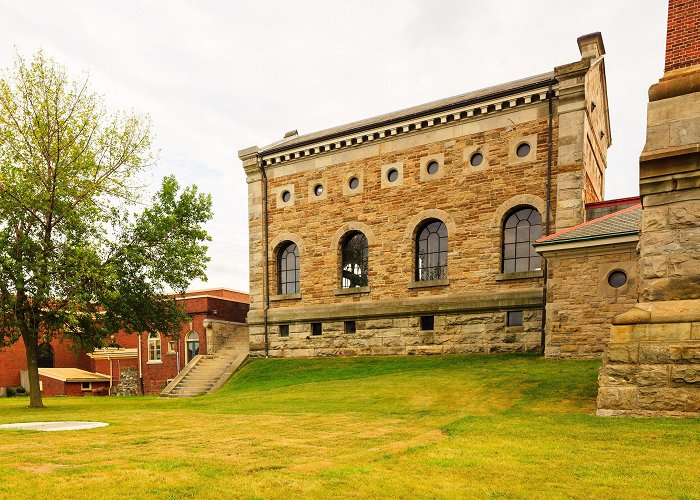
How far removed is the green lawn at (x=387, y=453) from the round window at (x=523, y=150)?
952cm

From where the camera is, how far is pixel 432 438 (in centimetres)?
778

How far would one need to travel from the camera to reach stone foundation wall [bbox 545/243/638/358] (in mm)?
15375

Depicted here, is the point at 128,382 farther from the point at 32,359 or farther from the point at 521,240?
the point at 521,240

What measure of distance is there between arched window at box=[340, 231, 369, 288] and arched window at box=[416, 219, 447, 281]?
2618 millimetres

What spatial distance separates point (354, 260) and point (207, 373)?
9.24 metres

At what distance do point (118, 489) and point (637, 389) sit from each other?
8280mm

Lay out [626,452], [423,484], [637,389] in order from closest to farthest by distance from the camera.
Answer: [423,484] → [626,452] → [637,389]

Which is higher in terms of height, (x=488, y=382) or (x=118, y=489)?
(x=118, y=489)

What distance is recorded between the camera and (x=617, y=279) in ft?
51.0

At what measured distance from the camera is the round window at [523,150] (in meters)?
19.7

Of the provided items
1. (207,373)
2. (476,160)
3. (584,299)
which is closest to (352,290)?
(476,160)

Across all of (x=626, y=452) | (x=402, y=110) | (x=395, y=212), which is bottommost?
(x=626, y=452)

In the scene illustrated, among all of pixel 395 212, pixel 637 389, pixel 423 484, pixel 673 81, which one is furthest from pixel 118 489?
pixel 395 212

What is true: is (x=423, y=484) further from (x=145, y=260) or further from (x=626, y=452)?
(x=145, y=260)
